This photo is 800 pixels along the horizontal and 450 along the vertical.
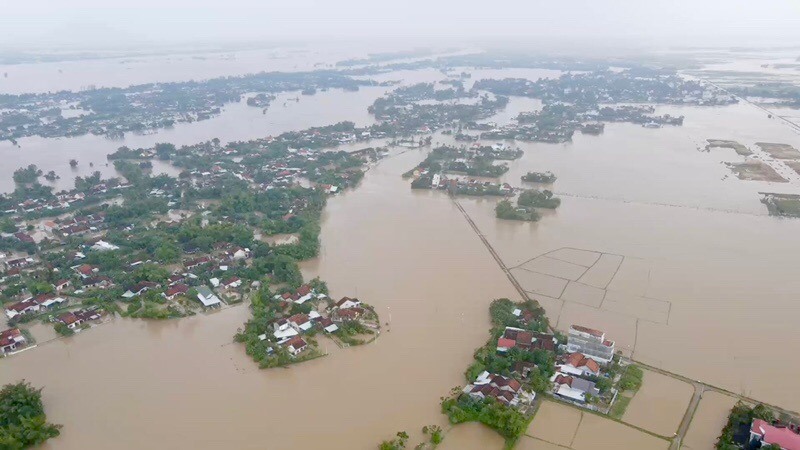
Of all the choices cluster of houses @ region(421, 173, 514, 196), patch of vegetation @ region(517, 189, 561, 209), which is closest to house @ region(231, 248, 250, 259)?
cluster of houses @ region(421, 173, 514, 196)

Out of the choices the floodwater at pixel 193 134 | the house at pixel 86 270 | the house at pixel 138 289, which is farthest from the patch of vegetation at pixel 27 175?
the house at pixel 138 289

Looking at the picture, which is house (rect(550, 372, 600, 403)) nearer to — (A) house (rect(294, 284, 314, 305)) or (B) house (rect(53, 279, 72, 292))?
(A) house (rect(294, 284, 314, 305))

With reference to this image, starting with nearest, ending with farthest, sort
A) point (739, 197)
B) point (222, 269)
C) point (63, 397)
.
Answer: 1. point (63, 397)
2. point (222, 269)
3. point (739, 197)

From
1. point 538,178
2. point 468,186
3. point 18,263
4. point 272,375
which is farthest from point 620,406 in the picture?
point 18,263

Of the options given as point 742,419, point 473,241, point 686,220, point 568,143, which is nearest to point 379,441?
point 742,419

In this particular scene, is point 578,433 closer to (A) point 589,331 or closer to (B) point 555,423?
(B) point 555,423

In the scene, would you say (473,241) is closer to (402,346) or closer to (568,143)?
(402,346)
